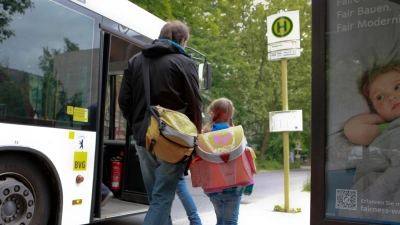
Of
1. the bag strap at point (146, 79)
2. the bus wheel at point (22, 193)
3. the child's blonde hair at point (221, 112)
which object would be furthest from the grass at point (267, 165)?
the bag strap at point (146, 79)

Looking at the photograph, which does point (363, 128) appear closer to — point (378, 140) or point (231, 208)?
point (378, 140)

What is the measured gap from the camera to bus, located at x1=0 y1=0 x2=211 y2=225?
3.81 metres

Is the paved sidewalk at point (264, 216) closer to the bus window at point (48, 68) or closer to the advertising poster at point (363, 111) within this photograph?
the bus window at point (48, 68)

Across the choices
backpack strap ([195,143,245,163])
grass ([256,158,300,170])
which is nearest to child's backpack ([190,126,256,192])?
backpack strap ([195,143,245,163])

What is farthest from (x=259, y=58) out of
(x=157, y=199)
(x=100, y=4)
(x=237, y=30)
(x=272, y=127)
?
(x=157, y=199)

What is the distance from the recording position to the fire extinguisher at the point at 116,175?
20.4 ft

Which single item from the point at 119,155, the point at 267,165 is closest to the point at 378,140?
the point at 119,155

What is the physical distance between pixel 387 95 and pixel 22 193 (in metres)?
3.24

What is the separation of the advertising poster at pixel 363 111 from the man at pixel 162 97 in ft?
3.97

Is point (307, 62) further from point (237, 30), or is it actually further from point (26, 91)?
point (26, 91)

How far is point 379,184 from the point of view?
2.36 metres

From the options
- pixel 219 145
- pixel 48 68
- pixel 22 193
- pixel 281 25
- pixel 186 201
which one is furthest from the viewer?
pixel 281 25

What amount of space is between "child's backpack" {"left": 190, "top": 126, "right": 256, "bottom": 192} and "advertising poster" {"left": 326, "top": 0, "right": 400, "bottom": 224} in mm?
934

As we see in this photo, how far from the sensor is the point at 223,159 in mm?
3271
